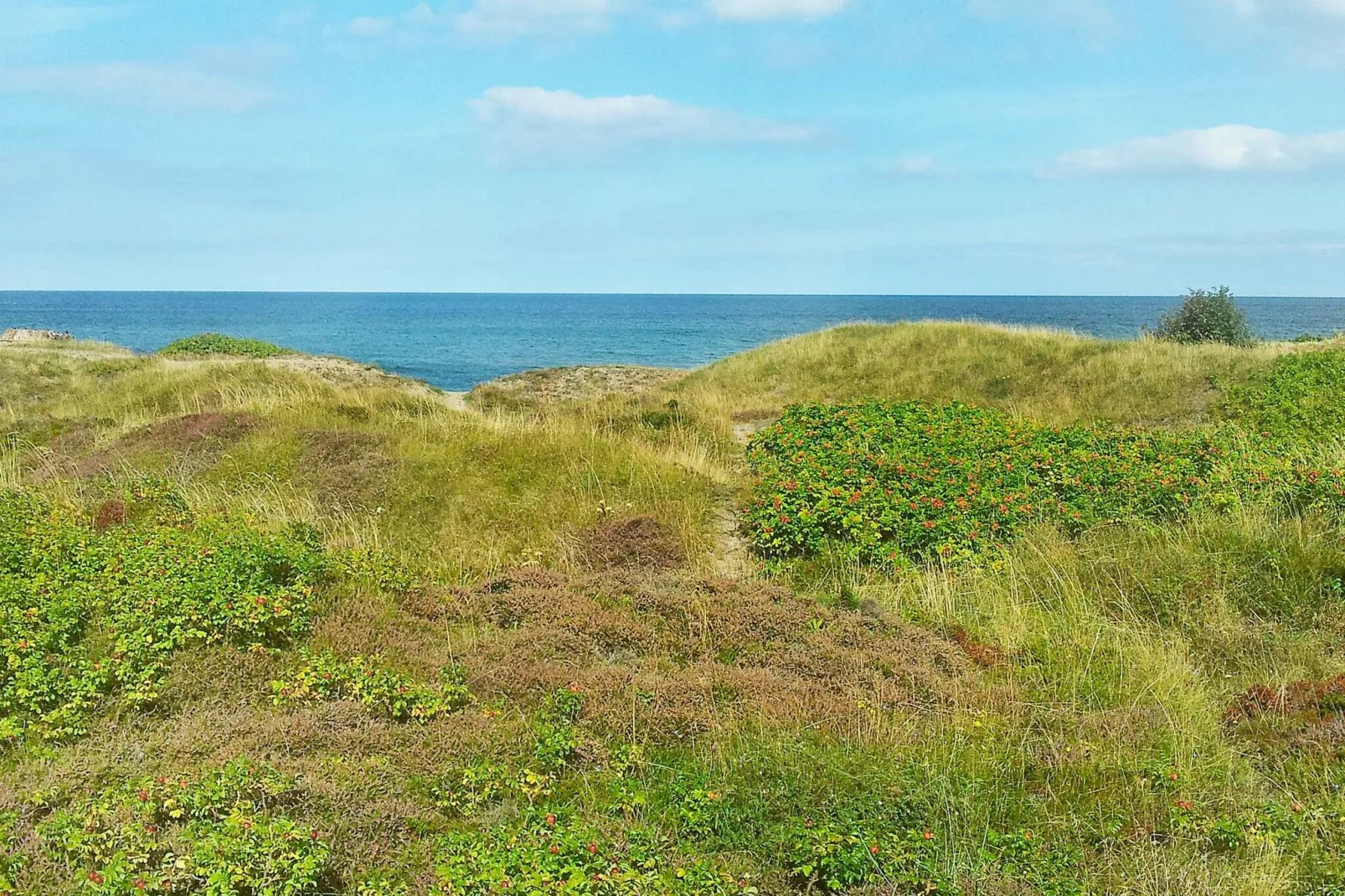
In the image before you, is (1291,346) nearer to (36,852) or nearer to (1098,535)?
(1098,535)

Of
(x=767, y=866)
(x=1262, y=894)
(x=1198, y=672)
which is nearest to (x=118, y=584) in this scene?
(x=767, y=866)

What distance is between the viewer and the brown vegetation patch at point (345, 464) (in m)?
11.1

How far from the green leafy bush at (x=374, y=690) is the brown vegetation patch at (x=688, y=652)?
0.84 ft

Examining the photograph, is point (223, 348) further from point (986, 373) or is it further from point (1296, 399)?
point (1296, 399)

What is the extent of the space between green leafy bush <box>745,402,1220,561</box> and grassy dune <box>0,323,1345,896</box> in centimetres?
33

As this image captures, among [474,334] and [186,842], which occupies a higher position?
[474,334]

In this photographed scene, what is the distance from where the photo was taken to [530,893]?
3984mm

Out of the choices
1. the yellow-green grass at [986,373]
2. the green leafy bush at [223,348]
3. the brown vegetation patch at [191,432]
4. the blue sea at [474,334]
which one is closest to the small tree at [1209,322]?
the yellow-green grass at [986,373]

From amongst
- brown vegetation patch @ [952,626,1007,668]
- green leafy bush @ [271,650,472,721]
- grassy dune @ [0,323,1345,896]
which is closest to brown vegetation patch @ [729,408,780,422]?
grassy dune @ [0,323,1345,896]

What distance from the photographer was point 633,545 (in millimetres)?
9586

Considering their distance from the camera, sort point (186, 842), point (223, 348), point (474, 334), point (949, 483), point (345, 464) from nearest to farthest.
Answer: point (186, 842)
point (949, 483)
point (345, 464)
point (223, 348)
point (474, 334)

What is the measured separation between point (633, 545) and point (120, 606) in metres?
4.79

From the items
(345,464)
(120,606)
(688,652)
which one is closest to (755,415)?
(345,464)

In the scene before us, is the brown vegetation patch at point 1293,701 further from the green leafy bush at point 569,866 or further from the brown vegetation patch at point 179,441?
the brown vegetation patch at point 179,441
